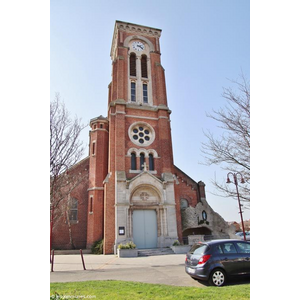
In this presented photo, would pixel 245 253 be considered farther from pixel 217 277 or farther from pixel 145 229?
pixel 145 229

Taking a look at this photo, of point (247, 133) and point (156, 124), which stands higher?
point (156, 124)

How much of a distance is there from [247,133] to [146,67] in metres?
23.1

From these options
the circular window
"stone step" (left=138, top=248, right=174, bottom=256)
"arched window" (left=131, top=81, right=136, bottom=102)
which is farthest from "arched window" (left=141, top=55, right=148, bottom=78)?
"stone step" (left=138, top=248, right=174, bottom=256)

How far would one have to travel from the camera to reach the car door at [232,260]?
25.1ft

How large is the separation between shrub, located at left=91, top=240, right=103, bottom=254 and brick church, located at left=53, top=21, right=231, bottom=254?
1.78 feet

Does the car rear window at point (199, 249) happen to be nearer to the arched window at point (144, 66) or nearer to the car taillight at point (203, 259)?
the car taillight at point (203, 259)

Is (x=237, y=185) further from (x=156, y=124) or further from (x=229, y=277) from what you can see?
(x=156, y=124)

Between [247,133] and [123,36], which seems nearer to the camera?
[247,133]

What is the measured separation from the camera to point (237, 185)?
8.25 metres

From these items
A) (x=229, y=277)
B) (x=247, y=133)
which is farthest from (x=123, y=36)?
(x=229, y=277)

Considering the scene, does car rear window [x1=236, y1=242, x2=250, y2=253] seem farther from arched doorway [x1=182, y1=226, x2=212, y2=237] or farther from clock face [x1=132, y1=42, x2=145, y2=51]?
clock face [x1=132, y1=42, x2=145, y2=51]

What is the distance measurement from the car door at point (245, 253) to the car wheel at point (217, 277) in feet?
2.38

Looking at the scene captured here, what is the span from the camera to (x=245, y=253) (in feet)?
26.3
